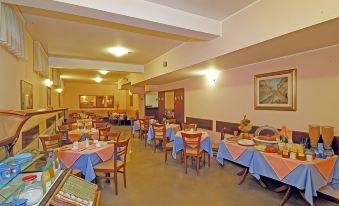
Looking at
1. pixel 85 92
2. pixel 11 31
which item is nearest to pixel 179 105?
pixel 11 31

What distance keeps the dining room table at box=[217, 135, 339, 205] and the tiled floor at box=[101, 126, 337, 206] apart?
0.37m

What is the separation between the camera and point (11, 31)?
108 inches

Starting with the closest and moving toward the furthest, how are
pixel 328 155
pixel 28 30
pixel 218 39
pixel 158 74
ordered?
1. pixel 328 155
2. pixel 218 39
3. pixel 28 30
4. pixel 158 74

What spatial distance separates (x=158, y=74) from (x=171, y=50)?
4.03 feet

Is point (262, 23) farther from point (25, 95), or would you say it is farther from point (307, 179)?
point (25, 95)

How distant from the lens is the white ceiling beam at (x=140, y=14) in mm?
2457

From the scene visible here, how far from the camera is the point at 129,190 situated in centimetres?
351

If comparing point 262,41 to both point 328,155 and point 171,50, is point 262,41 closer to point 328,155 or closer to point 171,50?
point 328,155

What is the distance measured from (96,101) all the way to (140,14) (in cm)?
1347

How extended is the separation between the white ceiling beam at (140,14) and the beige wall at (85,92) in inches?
517

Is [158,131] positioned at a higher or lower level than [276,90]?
lower

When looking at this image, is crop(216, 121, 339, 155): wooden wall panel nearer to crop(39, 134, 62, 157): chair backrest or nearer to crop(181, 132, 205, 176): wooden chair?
crop(181, 132, 205, 176): wooden chair

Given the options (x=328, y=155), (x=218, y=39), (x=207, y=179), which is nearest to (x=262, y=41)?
(x=218, y=39)

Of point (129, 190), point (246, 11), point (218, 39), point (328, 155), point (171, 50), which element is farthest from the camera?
point (171, 50)
